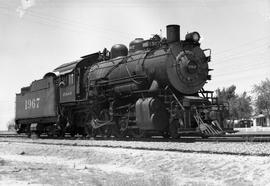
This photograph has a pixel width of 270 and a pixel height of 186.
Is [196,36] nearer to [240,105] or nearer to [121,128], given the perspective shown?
[121,128]

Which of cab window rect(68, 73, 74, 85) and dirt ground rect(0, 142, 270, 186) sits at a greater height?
cab window rect(68, 73, 74, 85)

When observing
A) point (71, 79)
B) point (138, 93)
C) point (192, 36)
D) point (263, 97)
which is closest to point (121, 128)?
point (138, 93)

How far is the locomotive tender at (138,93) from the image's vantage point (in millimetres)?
15758

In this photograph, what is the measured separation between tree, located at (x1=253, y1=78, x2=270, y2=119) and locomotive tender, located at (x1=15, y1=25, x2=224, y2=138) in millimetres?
47546

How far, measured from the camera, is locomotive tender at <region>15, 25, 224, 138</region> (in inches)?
620

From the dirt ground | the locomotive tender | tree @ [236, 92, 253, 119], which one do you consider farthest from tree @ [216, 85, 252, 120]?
the dirt ground

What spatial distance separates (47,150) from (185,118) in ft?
17.8

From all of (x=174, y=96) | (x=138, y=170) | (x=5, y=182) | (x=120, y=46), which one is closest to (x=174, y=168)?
(x=138, y=170)

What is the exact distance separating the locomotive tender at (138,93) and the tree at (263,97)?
47.5 meters

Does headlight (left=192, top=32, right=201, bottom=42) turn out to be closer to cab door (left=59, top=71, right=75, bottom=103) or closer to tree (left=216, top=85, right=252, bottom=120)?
cab door (left=59, top=71, right=75, bottom=103)

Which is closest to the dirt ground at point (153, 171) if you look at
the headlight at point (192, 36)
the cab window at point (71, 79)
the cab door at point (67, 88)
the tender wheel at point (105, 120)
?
the headlight at point (192, 36)

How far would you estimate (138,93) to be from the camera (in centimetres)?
1759

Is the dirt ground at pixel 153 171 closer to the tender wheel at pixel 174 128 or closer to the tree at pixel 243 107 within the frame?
the tender wheel at pixel 174 128

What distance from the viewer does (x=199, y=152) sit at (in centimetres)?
1073
